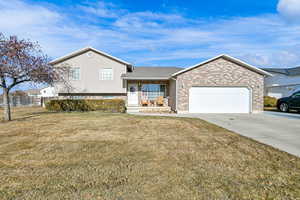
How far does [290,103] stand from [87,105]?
→ 17876 millimetres

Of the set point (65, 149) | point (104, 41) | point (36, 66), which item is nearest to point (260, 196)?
point (65, 149)

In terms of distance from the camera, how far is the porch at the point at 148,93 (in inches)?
655

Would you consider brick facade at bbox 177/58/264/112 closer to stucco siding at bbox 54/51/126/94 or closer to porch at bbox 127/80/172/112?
porch at bbox 127/80/172/112

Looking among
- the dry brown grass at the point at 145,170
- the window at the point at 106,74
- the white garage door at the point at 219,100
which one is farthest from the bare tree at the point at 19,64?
the white garage door at the point at 219,100

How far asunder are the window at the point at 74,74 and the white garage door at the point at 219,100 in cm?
1104

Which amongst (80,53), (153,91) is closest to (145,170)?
(153,91)

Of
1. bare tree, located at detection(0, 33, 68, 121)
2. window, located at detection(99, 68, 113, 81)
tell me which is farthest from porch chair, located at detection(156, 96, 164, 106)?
bare tree, located at detection(0, 33, 68, 121)

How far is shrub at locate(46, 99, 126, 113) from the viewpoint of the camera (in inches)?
566

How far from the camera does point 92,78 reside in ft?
52.7

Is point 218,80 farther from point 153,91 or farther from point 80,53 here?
point 80,53

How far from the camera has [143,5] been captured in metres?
14.2

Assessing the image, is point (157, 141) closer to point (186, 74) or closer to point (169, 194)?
point (169, 194)

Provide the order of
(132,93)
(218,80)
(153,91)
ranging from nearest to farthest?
(218,80) < (132,93) < (153,91)

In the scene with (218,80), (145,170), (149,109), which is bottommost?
(145,170)
